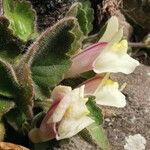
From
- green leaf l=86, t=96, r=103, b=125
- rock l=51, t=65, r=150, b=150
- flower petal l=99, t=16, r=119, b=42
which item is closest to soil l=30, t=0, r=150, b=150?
rock l=51, t=65, r=150, b=150

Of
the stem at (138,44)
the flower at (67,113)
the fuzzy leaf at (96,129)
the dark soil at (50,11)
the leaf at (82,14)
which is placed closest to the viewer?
the flower at (67,113)

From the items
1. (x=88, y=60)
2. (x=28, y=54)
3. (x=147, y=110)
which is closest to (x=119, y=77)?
(x=147, y=110)

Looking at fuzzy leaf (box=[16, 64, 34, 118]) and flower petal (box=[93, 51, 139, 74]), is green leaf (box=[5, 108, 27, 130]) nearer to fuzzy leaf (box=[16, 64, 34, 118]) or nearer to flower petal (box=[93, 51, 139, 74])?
fuzzy leaf (box=[16, 64, 34, 118])

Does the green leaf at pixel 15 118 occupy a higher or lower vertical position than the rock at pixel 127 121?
higher

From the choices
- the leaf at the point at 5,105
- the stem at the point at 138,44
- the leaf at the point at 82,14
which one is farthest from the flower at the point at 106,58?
the stem at the point at 138,44

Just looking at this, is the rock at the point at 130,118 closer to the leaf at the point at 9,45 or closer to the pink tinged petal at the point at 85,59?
the pink tinged petal at the point at 85,59
